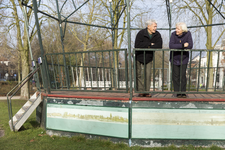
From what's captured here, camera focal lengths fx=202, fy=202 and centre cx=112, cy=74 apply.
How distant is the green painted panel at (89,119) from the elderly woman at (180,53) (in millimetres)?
1390

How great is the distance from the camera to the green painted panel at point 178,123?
168 inches

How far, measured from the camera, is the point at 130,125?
14.6 ft

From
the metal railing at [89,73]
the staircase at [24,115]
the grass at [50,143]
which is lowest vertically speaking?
the grass at [50,143]

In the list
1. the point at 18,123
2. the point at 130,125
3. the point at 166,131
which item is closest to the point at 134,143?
the point at 130,125

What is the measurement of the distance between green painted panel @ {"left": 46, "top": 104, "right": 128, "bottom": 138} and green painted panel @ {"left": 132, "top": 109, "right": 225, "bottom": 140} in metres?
0.31

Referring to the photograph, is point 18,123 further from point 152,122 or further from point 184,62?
point 184,62

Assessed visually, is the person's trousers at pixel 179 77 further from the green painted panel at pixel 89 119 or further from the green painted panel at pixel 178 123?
the green painted panel at pixel 89 119

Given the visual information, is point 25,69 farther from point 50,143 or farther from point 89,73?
point 50,143

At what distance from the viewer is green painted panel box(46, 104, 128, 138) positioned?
4.51 m

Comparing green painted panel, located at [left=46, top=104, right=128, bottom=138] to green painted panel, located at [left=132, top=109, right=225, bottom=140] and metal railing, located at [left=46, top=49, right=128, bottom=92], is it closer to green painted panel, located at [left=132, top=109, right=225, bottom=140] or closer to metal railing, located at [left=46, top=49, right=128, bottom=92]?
green painted panel, located at [left=132, top=109, right=225, bottom=140]

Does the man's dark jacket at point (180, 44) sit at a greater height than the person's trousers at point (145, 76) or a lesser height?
A: greater

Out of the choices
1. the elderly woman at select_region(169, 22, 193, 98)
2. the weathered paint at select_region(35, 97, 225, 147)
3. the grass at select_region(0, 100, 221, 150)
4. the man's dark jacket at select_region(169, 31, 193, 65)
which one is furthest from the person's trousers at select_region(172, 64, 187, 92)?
the grass at select_region(0, 100, 221, 150)

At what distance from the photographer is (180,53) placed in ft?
15.1

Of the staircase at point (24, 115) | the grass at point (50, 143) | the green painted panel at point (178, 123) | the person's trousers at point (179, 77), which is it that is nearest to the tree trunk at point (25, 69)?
the staircase at point (24, 115)
